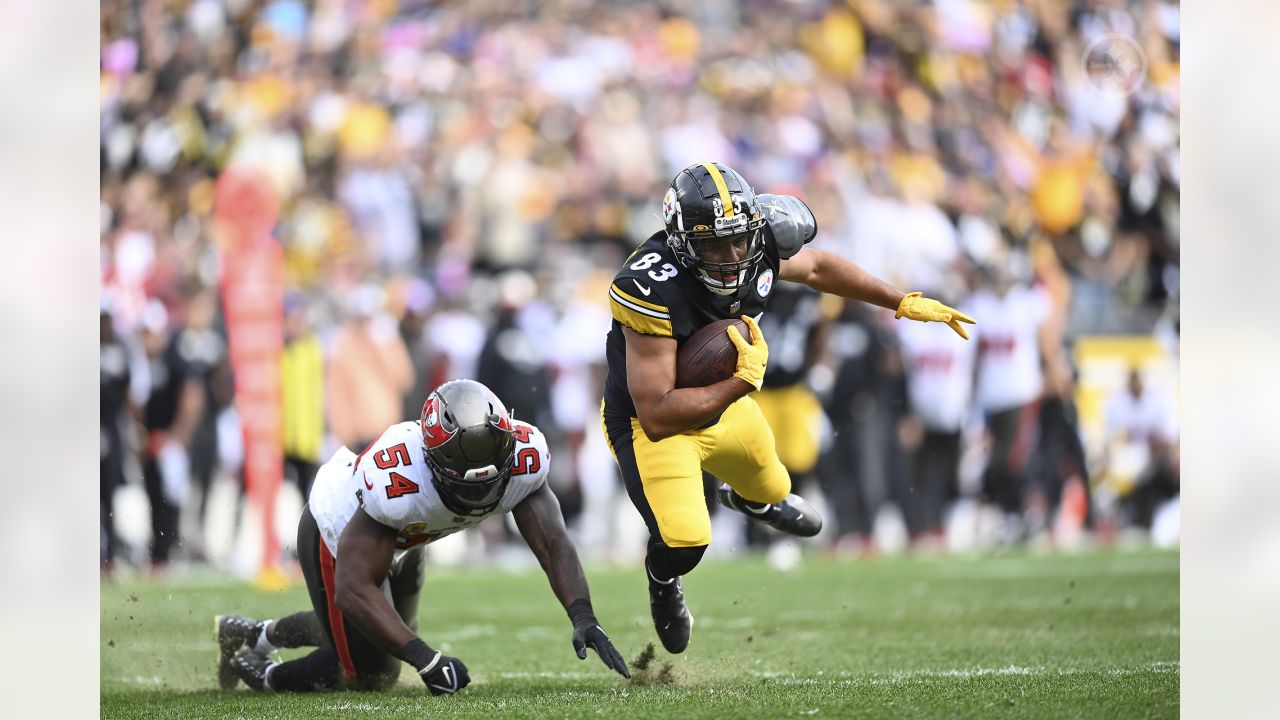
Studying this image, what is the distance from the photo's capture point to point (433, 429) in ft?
15.4

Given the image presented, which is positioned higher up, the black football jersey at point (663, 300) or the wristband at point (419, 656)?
the black football jersey at point (663, 300)

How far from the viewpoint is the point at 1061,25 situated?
12984 mm

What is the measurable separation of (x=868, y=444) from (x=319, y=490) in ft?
19.6

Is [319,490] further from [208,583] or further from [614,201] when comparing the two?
[614,201]

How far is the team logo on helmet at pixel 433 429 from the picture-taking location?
4651mm

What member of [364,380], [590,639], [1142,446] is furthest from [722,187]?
[1142,446]

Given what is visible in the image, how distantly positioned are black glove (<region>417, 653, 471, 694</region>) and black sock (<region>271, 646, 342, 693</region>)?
587 millimetres

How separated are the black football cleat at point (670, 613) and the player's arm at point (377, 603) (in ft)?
2.45

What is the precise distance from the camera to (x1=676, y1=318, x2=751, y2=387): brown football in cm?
496

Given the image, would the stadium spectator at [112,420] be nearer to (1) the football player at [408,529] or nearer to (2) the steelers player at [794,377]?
(2) the steelers player at [794,377]

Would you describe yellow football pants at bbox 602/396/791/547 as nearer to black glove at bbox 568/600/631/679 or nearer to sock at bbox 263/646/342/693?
black glove at bbox 568/600/631/679

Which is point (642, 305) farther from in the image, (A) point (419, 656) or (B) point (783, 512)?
(A) point (419, 656)

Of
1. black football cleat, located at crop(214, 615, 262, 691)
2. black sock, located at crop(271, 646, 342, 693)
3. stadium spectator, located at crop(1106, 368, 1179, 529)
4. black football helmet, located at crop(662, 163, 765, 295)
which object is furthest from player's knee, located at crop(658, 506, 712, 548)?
stadium spectator, located at crop(1106, 368, 1179, 529)

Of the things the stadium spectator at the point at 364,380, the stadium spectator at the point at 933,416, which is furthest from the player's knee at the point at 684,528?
the stadium spectator at the point at 933,416
